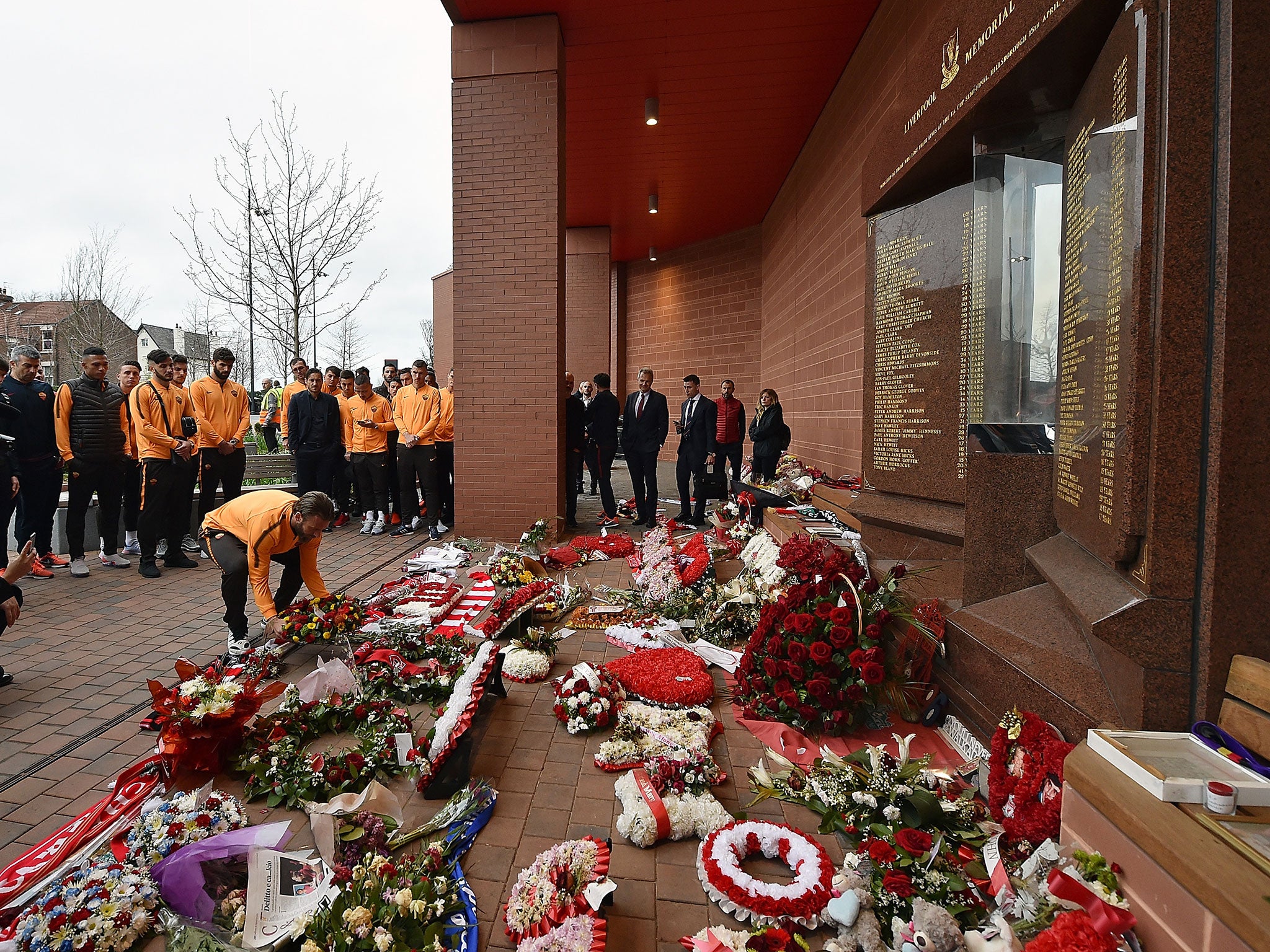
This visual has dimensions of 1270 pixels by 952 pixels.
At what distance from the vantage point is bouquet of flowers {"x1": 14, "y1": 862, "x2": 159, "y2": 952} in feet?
5.88

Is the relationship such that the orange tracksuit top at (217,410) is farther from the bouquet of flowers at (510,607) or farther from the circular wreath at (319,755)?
the circular wreath at (319,755)

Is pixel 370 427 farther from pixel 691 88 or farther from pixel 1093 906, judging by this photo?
pixel 1093 906

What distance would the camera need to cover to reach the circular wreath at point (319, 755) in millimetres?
2625

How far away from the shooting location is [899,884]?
1.90 m

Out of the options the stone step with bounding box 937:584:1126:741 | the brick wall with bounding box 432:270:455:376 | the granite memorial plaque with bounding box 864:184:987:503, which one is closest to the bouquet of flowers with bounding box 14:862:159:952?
the stone step with bounding box 937:584:1126:741

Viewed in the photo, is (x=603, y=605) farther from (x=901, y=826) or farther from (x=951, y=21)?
(x=951, y=21)

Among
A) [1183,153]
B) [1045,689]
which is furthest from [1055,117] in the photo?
[1045,689]

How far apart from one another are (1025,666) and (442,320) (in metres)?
25.4

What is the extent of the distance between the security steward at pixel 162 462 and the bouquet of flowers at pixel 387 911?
5570 mm

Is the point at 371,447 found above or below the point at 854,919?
above

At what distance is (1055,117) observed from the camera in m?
3.09

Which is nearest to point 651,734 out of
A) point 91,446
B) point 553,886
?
point 553,886

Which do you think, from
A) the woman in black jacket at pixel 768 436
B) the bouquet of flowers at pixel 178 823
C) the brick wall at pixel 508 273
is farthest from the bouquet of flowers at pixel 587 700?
the woman in black jacket at pixel 768 436

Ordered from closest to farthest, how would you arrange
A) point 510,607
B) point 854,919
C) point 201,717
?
point 854,919
point 201,717
point 510,607
